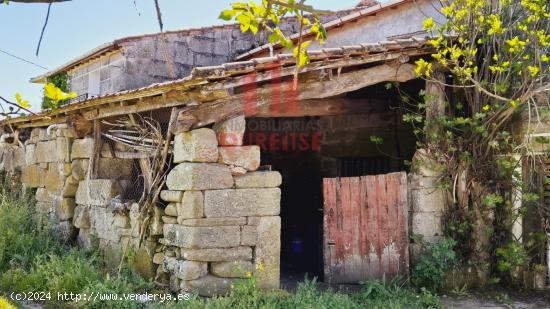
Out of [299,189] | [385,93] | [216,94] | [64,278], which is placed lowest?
[64,278]

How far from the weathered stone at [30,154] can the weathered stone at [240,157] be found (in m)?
5.06

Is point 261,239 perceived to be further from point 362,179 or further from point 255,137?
point 255,137

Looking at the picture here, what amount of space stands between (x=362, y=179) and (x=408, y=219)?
2.31ft

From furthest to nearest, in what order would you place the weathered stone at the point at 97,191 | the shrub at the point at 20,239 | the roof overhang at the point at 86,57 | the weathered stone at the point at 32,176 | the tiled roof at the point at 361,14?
the roof overhang at the point at 86,57 < the weathered stone at the point at 32,176 < the tiled roof at the point at 361,14 < the weathered stone at the point at 97,191 < the shrub at the point at 20,239

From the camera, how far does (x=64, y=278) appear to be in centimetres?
637

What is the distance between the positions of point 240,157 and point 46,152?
4504mm

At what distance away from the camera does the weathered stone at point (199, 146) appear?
5.96m

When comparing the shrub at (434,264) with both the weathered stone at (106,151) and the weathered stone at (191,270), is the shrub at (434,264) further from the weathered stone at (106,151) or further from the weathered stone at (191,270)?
the weathered stone at (106,151)

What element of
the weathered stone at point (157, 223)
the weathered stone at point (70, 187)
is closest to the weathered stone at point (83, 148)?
the weathered stone at point (70, 187)

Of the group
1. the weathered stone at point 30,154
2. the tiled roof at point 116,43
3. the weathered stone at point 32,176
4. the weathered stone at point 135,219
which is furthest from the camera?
the tiled roof at point 116,43

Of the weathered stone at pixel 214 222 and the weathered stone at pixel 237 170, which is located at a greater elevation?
the weathered stone at pixel 237 170

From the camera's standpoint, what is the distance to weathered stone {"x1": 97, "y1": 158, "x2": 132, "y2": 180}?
804cm

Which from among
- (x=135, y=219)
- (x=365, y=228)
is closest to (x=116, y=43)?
(x=135, y=219)

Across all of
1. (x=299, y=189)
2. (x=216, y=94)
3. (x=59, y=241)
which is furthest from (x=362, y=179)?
(x=59, y=241)
